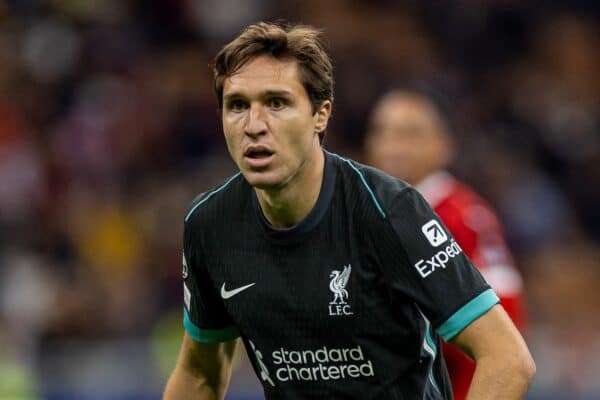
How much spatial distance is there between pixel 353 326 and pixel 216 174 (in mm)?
7638

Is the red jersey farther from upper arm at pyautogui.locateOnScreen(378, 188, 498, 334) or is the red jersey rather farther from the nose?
the nose

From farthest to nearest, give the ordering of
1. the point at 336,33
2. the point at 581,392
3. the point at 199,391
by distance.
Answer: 1. the point at 336,33
2. the point at 581,392
3. the point at 199,391

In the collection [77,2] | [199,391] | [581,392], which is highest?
[77,2]

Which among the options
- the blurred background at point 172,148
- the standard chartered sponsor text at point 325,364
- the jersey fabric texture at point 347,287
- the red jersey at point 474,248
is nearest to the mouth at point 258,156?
the jersey fabric texture at point 347,287

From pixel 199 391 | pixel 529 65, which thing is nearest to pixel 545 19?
pixel 529 65

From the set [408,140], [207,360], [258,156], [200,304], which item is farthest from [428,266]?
[408,140]

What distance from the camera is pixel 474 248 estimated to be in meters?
5.77

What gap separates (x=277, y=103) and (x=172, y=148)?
26.4ft

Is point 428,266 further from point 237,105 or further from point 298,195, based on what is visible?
point 237,105

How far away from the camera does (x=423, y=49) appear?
42.1ft

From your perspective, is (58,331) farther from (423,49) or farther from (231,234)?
(231,234)

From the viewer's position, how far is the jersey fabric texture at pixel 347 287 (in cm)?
382

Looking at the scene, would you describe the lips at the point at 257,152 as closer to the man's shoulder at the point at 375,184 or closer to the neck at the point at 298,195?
the neck at the point at 298,195

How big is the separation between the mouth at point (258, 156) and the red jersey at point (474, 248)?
6.35 ft
